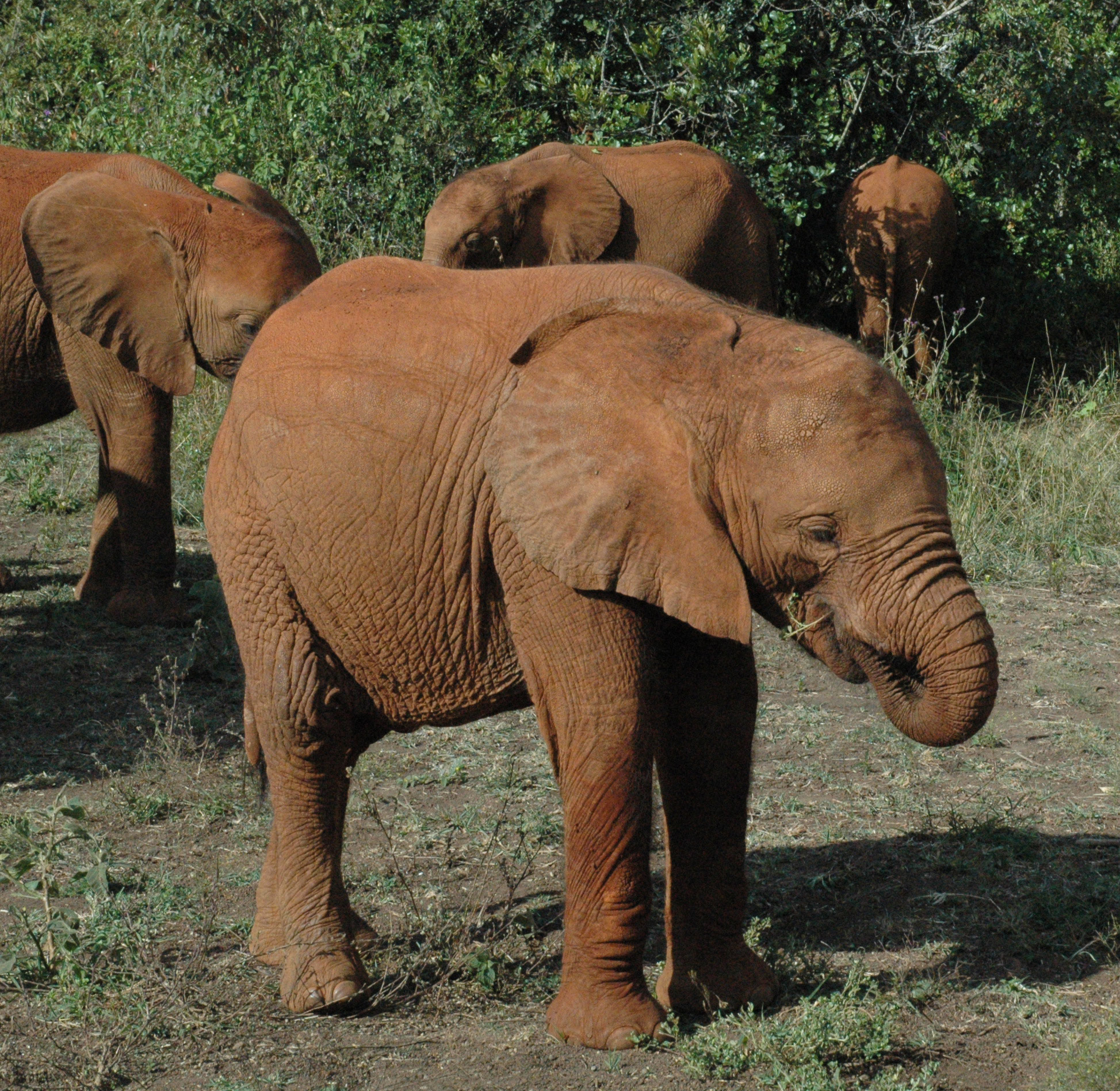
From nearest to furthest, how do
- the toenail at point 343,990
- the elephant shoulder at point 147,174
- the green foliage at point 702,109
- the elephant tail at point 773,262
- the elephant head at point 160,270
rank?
the toenail at point 343,990 → the elephant head at point 160,270 → the elephant shoulder at point 147,174 → the elephant tail at point 773,262 → the green foliage at point 702,109

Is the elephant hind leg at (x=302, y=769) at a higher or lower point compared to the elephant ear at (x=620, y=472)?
lower

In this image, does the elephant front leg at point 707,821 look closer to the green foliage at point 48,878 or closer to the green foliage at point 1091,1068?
the green foliage at point 1091,1068

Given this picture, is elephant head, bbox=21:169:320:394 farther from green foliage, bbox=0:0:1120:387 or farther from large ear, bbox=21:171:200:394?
green foliage, bbox=0:0:1120:387

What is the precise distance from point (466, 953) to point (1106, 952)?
1746 mm

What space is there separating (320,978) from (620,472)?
1.54 meters

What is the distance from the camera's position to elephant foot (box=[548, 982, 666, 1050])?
3.67 m

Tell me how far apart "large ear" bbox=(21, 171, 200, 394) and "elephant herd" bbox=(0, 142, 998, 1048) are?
3154 mm

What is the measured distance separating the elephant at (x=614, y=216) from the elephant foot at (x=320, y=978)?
5.87 metres

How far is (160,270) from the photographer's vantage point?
23.0 ft

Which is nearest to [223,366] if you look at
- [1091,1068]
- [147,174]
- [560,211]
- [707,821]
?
[147,174]

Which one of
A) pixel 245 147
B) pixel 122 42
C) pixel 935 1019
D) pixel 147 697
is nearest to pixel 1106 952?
pixel 935 1019

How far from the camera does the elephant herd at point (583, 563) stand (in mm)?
3338

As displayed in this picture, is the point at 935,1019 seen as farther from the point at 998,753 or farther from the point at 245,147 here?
the point at 245,147

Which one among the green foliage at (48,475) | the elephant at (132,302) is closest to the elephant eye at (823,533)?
the elephant at (132,302)
